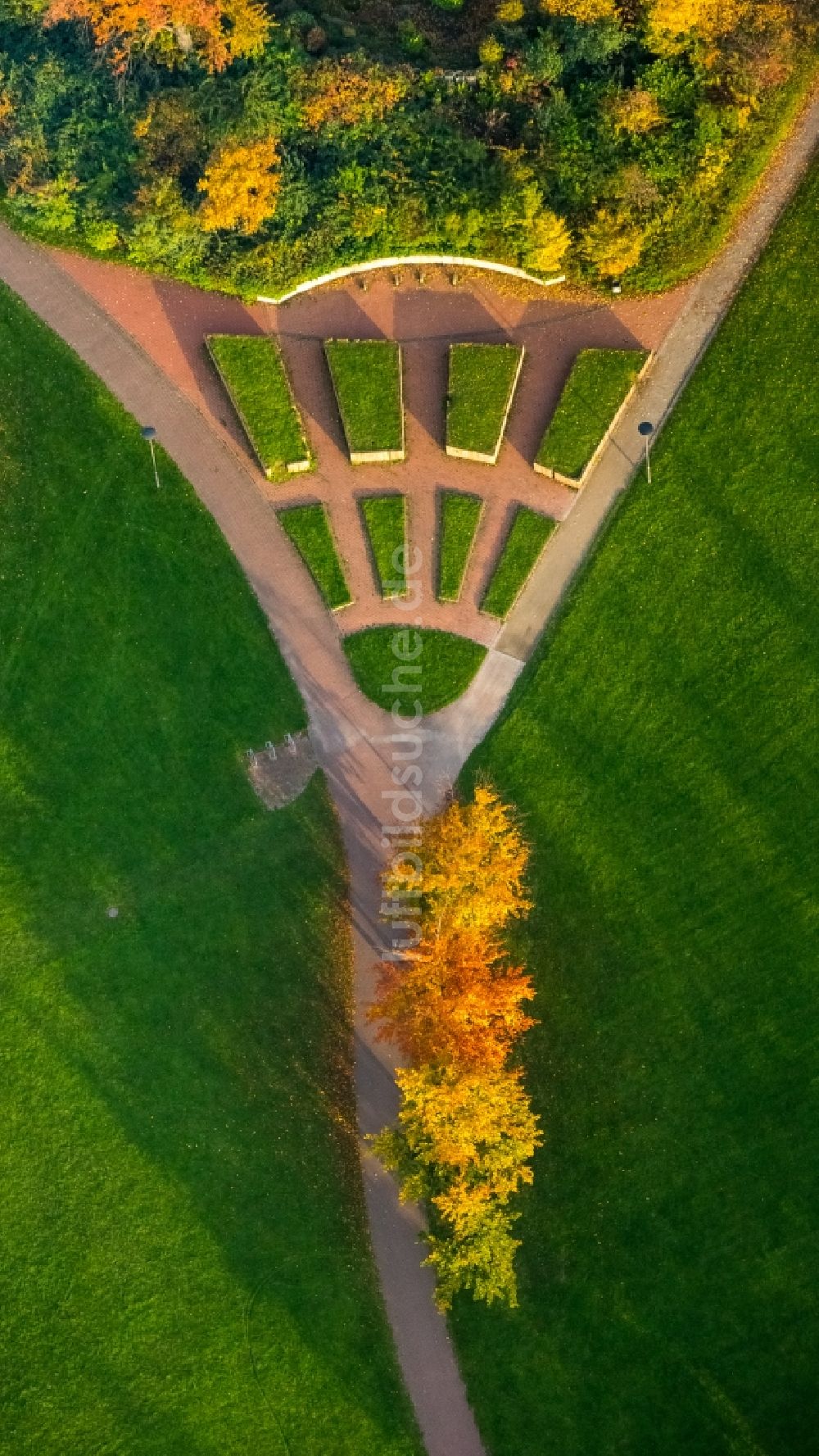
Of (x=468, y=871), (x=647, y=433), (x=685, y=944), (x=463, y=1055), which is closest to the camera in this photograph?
(x=463, y=1055)

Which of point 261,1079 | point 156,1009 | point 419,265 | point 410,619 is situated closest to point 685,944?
point 410,619

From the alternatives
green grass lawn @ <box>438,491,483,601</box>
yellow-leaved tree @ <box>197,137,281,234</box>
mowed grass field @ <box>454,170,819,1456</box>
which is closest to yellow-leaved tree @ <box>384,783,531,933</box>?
mowed grass field @ <box>454,170,819,1456</box>

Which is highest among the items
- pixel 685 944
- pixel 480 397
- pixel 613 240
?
pixel 613 240

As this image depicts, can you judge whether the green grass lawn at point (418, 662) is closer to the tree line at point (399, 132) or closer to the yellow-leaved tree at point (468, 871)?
the yellow-leaved tree at point (468, 871)

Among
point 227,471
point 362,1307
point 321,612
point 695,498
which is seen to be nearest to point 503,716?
point 321,612

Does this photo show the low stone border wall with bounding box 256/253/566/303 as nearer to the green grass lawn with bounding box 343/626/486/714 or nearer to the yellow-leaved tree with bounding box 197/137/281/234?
the yellow-leaved tree with bounding box 197/137/281/234

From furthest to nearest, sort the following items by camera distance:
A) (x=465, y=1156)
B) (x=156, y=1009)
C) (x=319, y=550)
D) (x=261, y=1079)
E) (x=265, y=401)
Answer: (x=265, y=401) < (x=319, y=550) < (x=156, y=1009) < (x=261, y=1079) < (x=465, y=1156)

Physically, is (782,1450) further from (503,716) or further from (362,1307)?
(503,716)

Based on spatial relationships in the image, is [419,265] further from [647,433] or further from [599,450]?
[647,433]
